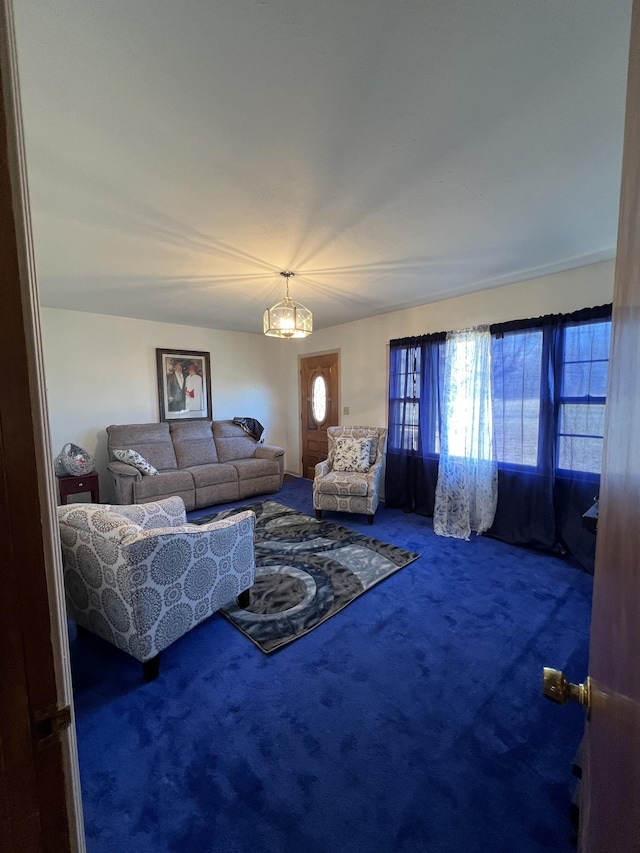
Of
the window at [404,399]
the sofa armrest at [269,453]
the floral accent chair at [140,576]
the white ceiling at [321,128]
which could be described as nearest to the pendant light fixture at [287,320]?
the white ceiling at [321,128]

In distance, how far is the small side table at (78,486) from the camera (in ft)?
11.3

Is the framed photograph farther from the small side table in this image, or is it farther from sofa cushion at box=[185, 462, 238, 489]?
the small side table

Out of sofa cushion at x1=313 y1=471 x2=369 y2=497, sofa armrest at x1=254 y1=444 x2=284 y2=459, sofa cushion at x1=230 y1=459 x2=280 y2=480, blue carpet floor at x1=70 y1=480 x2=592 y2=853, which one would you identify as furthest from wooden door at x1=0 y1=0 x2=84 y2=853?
sofa armrest at x1=254 y1=444 x2=284 y2=459

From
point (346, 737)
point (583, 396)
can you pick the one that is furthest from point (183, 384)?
point (583, 396)

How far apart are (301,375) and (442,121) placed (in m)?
4.30

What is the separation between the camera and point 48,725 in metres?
0.49

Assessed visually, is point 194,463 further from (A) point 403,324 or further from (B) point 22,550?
(B) point 22,550

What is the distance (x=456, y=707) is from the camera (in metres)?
1.50

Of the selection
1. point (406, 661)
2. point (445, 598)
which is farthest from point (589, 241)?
point (406, 661)

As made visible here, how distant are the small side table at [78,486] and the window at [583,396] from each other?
15.2 feet

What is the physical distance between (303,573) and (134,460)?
242 centimetres

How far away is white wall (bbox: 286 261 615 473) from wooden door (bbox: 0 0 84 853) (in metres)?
3.45

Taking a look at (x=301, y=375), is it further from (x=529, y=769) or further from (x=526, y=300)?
(x=529, y=769)

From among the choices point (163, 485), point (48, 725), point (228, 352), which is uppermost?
point (228, 352)
